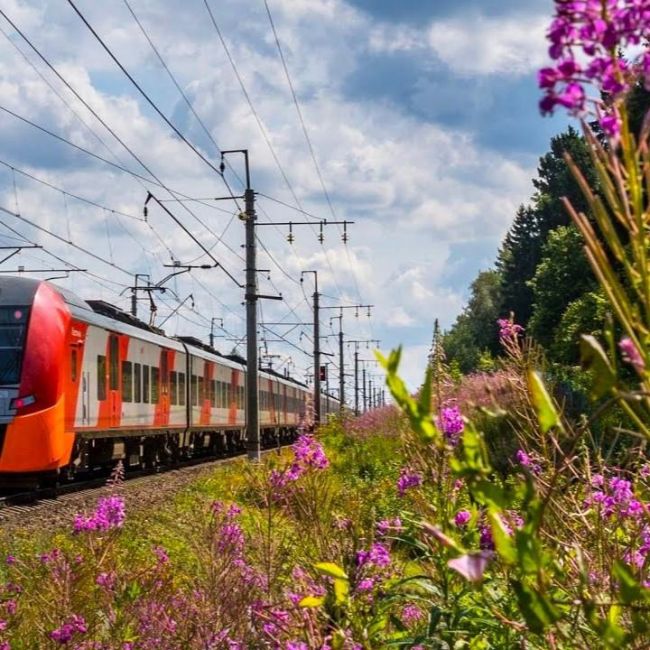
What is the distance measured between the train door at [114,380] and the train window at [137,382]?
4.61 feet

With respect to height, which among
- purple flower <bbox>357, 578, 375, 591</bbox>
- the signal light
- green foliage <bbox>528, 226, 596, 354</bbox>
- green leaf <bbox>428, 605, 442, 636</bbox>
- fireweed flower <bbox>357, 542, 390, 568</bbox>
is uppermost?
green foliage <bbox>528, 226, 596, 354</bbox>

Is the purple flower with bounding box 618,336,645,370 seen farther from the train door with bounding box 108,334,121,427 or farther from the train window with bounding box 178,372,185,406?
the train window with bounding box 178,372,185,406

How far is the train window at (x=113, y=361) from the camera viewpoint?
18984 mm

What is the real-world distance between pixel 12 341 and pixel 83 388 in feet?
5.90

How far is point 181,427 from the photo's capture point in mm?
26594

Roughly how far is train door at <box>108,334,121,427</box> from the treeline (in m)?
5.82

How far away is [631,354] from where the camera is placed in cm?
116

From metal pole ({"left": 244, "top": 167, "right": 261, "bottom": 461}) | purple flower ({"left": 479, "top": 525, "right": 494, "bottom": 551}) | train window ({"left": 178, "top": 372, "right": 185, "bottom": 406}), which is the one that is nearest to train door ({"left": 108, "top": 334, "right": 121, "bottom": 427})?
metal pole ({"left": 244, "top": 167, "right": 261, "bottom": 461})

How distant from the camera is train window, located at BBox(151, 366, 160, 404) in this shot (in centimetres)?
2291

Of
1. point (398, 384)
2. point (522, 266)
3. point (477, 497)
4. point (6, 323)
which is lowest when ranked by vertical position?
point (477, 497)

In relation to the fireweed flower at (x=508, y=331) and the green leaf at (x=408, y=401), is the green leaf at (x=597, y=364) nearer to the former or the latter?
the green leaf at (x=408, y=401)

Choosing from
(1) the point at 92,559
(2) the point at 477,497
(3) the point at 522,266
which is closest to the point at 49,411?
(1) the point at 92,559

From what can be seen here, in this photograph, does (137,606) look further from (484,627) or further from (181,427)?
(181,427)

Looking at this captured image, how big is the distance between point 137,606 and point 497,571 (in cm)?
133
